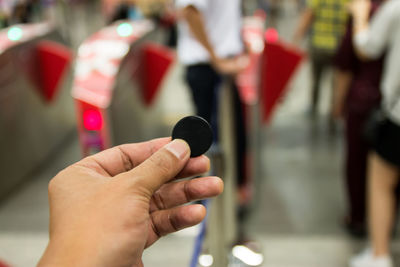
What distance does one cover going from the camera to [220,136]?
188 cm

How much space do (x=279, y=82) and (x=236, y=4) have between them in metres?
0.45

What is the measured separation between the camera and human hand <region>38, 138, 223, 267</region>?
58 centimetres

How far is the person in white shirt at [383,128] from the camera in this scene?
1.60 m

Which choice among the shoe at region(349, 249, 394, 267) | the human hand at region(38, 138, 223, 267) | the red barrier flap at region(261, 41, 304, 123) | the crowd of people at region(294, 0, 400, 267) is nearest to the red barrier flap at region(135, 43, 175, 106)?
the red barrier flap at region(261, 41, 304, 123)

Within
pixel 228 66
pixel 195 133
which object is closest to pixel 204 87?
pixel 228 66

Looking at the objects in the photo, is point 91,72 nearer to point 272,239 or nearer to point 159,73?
point 159,73

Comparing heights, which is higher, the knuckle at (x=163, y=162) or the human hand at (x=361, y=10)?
the human hand at (x=361, y=10)

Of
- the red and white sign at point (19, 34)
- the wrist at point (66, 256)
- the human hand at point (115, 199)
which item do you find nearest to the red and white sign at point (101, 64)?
the red and white sign at point (19, 34)

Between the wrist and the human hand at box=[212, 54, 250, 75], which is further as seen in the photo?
the human hand at box=[212, 54, 250, 75]

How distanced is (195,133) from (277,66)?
1.48 metres

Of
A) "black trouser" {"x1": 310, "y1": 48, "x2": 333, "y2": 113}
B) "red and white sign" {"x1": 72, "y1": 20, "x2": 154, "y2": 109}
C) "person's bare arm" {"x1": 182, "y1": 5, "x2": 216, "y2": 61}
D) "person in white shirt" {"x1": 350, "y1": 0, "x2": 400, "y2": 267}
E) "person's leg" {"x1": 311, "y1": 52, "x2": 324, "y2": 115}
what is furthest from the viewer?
"person's leg" {"x1": 311, "y1": 52, "x2": 324, "y2": 115}

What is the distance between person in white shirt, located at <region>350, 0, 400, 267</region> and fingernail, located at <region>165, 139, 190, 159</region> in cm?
116

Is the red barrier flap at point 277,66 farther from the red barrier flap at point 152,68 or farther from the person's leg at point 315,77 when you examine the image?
the person's leg at point 315,77

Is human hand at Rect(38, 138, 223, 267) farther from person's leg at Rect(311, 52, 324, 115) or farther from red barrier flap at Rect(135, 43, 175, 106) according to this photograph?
person's leg at Rect(311, 52, 324, 115)
